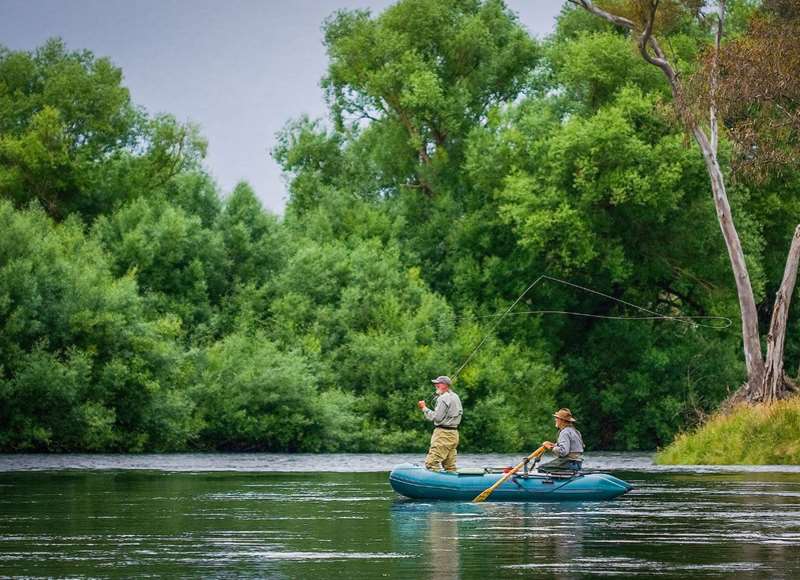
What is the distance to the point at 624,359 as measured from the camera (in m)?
54.7

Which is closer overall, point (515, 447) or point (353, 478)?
point (353, 478)

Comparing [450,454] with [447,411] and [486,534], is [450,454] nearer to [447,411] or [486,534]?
[447,411]

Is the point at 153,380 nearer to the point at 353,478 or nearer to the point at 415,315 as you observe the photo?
the point at 353,478

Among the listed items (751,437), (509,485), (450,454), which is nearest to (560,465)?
(509,485)

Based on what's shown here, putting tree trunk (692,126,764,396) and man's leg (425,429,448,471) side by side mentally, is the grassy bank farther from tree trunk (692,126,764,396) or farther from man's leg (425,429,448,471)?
man's leg (425,429,448,471)

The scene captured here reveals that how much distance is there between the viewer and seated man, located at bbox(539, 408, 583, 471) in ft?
77.3

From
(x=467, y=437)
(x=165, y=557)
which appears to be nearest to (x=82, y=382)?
(x=467, y=437)

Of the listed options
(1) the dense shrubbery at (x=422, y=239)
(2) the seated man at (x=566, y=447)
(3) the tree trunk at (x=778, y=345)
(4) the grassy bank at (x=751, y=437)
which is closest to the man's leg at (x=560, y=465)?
Result: (2) the seated man at (x=566, y=447)

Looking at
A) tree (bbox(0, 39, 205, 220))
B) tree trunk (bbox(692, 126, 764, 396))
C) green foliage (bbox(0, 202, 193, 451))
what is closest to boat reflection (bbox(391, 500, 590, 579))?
green foliage (bbox(0, 202, 193, 451))

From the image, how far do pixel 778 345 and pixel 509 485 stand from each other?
1680 centimetres

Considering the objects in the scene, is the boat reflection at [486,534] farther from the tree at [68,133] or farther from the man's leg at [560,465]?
the tree at [68,133]

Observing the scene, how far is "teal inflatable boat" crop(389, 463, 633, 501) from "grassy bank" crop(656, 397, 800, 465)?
497 inches

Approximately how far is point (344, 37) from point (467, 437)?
16253mm

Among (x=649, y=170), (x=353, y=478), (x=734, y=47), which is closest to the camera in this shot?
(x=353, y=478)
